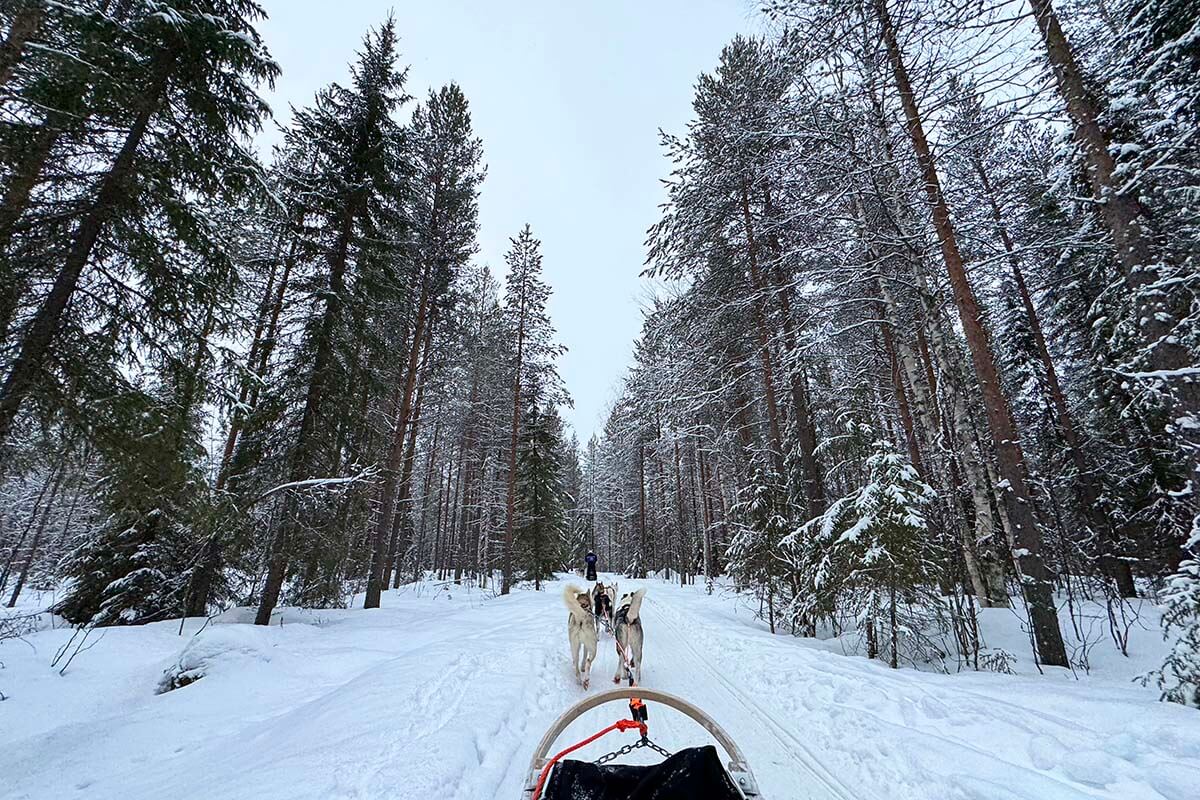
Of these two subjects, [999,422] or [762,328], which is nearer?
[999,422]

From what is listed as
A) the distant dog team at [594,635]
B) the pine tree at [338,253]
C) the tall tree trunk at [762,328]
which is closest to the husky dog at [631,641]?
the distant dog team at [594,635]

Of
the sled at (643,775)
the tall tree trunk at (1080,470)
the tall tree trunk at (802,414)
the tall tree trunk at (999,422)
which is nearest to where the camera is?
the sled at (643,775)

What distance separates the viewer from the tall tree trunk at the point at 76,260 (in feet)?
17.3

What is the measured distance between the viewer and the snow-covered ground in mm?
3371

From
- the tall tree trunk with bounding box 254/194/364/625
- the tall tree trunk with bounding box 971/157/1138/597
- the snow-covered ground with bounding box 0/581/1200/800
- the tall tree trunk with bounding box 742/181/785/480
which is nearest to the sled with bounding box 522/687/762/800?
the snow-covered ground with bounding box 0/581/1200/800

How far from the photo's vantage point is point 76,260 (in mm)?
5789

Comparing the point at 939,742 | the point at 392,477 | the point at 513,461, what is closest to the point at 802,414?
the point at 939,742

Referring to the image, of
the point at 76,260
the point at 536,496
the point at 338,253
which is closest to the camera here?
the point at 76,260

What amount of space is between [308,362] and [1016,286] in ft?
74.0

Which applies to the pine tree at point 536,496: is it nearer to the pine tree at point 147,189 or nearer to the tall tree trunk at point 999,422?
the pine tree at point 147,189

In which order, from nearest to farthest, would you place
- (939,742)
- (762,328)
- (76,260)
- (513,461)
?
(939,742) < (76,260) < (762,328) < (513,461)

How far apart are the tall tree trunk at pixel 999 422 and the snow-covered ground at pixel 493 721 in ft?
2.61

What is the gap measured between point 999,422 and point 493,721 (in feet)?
26.9

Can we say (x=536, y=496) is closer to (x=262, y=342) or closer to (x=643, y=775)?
(x=262, y=342)
